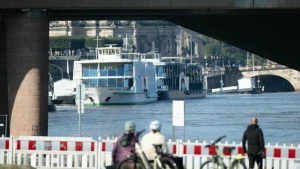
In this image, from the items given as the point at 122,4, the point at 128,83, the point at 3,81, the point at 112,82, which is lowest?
the point at 3,81

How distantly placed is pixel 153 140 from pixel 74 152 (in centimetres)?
691

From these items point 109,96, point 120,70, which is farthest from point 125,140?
point 120,70

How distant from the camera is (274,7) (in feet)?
134

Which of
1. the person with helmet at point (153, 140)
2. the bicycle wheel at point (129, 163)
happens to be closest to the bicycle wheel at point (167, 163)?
the person with helmet at point (153, 140)

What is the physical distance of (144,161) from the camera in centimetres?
2569

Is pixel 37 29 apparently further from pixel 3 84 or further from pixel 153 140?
pixel 153 140

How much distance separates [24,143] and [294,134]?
1490 inches

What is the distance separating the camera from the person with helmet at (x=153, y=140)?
26156 millimetres

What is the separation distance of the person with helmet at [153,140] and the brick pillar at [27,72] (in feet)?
52.6

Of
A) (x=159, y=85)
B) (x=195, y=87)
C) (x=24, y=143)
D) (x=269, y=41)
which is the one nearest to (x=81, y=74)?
(x=159, y=85)

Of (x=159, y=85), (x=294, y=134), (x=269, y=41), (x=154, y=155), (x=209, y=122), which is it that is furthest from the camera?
(x=159, y=85)

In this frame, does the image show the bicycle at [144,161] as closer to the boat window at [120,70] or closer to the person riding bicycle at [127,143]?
the person riding bicycle at [127,143]

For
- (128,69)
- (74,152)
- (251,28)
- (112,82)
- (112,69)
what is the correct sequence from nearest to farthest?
(74,152), (251,28), (112,82), (128,69), (112,69)

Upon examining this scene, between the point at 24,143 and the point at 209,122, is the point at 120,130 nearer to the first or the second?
the point at 209,122
